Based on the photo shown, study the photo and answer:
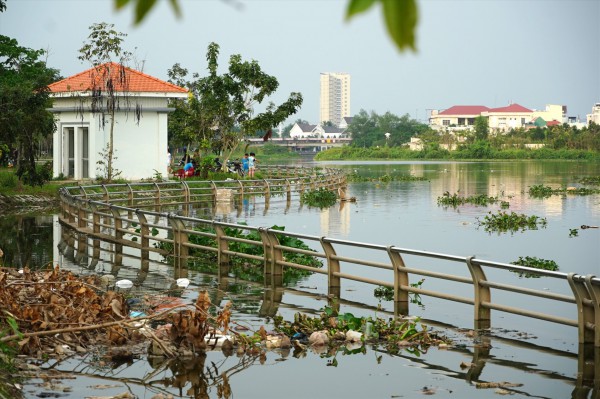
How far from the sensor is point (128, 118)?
145 ft

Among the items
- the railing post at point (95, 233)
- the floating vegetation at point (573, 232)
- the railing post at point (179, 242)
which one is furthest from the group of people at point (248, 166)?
the railing post at point (179, 242)

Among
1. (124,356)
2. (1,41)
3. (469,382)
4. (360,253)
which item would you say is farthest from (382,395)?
(1,41)

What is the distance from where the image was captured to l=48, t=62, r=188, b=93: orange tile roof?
44.6 metres

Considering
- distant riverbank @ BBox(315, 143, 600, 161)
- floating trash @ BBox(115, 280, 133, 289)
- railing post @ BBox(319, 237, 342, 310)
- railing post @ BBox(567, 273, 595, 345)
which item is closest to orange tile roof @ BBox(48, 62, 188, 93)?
floating trash @ BBox(115, 280, 133, 289)

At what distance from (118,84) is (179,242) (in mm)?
26745

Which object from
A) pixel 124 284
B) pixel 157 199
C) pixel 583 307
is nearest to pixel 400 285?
pixel 583 307

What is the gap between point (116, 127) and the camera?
143ft

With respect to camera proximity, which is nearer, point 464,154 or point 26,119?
point 26,119

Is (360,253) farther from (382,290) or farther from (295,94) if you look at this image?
(295,94)

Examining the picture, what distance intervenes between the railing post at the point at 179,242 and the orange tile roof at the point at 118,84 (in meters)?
24.9

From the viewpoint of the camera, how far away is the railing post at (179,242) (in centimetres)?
1936

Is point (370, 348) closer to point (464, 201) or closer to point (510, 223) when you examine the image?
point (510, 223)

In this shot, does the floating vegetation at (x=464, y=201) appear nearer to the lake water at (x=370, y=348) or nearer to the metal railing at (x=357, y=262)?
the lake water at (x=370, y=348)

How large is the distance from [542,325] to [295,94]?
4216 centimetres
